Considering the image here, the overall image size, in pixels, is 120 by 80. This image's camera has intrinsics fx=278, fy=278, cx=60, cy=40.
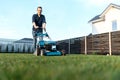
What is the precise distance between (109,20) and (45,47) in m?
21.4

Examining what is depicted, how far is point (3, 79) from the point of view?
140 centimetres

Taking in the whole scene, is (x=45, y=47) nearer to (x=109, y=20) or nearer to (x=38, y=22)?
(x=38, y=22)

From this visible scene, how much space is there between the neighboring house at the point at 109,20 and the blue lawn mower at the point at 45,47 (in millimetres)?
19476

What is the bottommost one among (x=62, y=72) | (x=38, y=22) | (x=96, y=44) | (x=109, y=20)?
(x=62, y=72)

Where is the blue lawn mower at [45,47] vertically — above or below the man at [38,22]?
below

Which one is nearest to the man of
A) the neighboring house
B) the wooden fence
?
the wooden fence

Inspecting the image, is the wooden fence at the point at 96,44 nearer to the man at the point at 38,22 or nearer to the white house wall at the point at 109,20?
the man at the point at 38,22

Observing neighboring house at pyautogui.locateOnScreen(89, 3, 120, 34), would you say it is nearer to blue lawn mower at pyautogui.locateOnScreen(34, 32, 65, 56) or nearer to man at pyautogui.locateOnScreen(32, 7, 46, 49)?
blue lawn mower at pyautogui.locateOnScreen(34, 32, 65, 56)

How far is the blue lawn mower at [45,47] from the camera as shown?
10.9 meters

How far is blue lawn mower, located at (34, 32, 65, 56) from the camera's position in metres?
10.9

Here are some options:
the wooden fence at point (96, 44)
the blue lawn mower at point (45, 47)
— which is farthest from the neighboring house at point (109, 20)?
the blue lawn mower at point (45, 47)

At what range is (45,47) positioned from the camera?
11.3m

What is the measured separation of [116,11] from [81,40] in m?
8.66

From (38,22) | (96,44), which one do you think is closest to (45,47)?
(38,22)
